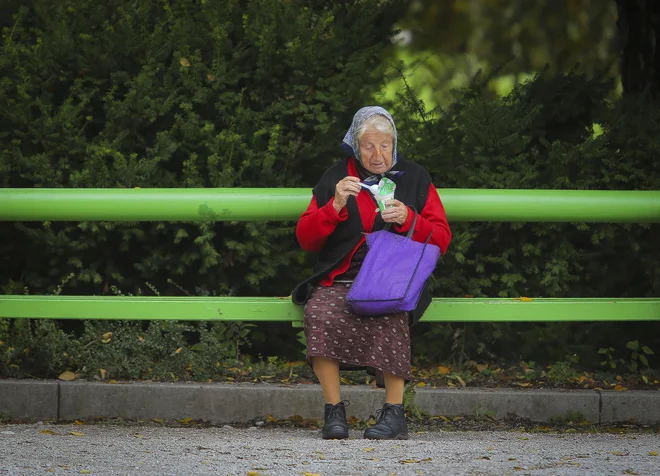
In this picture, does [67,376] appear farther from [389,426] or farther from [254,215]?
[389,426]

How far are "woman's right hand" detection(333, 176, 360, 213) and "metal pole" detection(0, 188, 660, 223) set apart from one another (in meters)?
0.37

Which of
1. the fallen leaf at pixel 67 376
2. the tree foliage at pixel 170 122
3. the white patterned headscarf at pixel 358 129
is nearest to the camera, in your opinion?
the white patterned headscarf at pixel 358 129

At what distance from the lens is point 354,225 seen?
5055 mm

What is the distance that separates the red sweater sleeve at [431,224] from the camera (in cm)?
498

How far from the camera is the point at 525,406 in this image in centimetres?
576

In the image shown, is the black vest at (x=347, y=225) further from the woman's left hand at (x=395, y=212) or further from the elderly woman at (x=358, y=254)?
the woman's left hand at (x=395, y=212)

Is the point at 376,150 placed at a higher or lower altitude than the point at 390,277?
higher

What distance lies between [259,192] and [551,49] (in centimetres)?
1439

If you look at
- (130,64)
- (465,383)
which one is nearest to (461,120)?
(465,383)

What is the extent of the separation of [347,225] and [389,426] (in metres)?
0.88

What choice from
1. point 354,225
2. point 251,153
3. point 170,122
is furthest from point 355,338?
point 170,122

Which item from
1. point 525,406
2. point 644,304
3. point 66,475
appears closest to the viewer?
point 66,475

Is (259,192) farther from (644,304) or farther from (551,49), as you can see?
(551,49)

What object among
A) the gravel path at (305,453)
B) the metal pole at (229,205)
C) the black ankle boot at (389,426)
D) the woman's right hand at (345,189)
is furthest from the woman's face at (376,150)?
the gravel path at (305,453)
